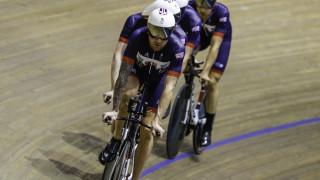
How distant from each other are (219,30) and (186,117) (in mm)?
905

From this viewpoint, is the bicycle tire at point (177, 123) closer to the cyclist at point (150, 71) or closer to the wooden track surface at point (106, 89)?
the wooden track surface at point (106, 89)

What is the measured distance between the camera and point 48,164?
532cm

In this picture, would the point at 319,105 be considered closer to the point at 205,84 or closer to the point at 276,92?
the point at 276,92

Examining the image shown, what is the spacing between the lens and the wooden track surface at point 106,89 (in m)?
5.69

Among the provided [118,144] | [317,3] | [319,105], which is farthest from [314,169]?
[317,3]

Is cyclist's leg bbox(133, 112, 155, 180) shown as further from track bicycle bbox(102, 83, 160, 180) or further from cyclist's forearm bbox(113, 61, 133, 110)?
cyclist's forearm bbox(113, 61, 133, 110)

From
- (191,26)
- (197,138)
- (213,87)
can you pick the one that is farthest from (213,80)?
(191,26)

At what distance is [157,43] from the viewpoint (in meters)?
4.39

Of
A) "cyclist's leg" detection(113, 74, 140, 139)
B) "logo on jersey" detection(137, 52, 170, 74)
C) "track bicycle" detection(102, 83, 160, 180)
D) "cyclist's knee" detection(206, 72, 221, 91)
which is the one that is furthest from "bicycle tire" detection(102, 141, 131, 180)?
"cyclist's knee" detection(206, 72, 221, 91)

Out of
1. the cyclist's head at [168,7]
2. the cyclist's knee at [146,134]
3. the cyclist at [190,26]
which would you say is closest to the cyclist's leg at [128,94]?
the cyclist's knee at [146,134]

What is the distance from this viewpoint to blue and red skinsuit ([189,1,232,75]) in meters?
5.79

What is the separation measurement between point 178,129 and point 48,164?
1325 millimetres

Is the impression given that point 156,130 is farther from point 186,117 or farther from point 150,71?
point 186,117

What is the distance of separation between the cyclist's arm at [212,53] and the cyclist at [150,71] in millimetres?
926
